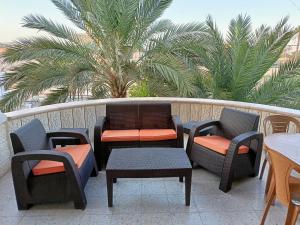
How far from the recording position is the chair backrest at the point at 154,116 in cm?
364

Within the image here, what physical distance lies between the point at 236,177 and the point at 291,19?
11.2ft

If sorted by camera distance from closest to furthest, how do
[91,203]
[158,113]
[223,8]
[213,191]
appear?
[91,203] < [213,191] < [158,113] < [223,8]

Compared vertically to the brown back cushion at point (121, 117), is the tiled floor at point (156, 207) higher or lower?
lower

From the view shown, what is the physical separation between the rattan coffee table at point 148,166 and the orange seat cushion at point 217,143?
1.45 feet

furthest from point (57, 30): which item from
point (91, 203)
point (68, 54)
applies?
point (91, 203)

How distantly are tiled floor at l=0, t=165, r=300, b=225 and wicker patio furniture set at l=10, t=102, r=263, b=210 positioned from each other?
107 millimetres

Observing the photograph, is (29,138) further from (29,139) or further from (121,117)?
(121,117)

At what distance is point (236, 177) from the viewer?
9.30 ft

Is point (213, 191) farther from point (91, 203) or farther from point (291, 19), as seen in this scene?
point (291, 19)

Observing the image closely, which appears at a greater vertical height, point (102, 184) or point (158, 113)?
point (158, 113)

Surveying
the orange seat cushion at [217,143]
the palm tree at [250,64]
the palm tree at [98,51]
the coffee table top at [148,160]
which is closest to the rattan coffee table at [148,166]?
the coffee table top at [148,160]

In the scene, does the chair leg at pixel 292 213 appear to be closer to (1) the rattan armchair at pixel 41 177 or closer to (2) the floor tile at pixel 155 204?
(2) the floor tile at pixel 155 204

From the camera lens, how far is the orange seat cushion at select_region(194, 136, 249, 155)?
108 inches

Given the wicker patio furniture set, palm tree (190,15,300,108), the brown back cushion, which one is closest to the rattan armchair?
the wicker patio furniture set
